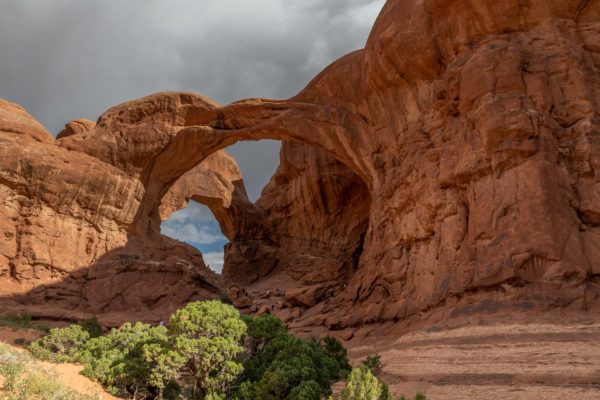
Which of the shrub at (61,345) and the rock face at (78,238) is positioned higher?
the rock face at (78,238)

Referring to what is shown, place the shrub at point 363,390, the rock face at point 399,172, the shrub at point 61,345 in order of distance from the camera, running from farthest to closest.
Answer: the shrub at point 61,345
the rock face at point 399,172
the shrub at point 363,390

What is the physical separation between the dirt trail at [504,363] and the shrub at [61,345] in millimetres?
10395

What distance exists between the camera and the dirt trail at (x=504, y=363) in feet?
29.7

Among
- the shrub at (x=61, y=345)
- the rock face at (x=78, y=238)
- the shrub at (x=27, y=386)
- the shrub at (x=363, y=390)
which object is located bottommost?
the shrub at (x=363, y=390)

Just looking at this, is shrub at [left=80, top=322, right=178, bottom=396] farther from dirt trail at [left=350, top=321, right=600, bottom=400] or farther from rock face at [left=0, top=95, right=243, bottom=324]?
rock face at [left=0, top=95, right=243, bottom=324]

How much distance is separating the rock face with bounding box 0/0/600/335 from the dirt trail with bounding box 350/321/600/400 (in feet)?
4.86

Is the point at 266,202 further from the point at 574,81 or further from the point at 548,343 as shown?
the point at 548,343

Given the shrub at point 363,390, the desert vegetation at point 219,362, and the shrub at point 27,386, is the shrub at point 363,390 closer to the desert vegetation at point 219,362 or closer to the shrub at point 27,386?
the desert vegetation at point 219,362

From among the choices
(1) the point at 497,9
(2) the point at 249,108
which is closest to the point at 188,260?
(2) the point at 249,108

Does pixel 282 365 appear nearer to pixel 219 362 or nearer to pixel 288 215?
→ pixel 219 362

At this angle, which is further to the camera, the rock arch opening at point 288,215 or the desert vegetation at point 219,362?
the rock arch opening at point 288,215

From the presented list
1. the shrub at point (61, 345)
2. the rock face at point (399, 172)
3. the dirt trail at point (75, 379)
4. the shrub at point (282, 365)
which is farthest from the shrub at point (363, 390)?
the shrub at point (61, 345)

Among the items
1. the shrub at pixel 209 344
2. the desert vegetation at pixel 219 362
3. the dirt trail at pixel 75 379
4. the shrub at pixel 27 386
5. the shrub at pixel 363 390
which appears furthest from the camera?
the dirt trail at pixel 75 379

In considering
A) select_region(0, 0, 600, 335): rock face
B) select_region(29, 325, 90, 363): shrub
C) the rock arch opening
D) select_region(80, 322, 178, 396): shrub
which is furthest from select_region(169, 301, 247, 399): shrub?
the rock arch opening
